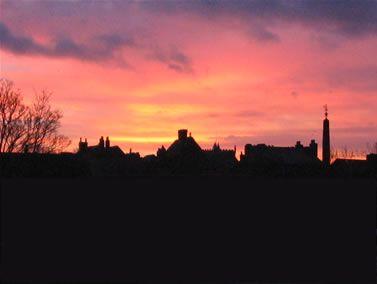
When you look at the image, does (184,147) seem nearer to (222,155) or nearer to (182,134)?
(182,134)

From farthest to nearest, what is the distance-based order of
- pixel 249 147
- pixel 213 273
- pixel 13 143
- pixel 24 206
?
pixel 249 147
pixel 13 143
pixel 213 273
pixel 24 206

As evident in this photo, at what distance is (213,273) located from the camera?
71.7 feet

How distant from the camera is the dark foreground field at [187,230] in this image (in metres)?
20.7

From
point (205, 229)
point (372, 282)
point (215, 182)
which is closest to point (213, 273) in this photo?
point (205, 229)

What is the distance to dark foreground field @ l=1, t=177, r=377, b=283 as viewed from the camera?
20656 mm

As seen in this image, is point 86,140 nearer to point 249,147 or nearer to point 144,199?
point 249,147

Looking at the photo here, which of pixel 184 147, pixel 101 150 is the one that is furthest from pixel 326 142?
pixel 101 150

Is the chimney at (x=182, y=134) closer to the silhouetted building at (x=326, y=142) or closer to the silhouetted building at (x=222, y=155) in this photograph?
→ the silhouetted building at (x=222, y=155)

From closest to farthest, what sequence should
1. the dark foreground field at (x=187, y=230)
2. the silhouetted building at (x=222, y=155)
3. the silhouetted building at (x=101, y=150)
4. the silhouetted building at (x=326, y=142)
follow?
the dark foreground field at (x=187, y=230)
the silhouetted building at (x=101, y=150)
the silhouetted building at (x=222, y=155)
the silhouetted building at (x=326, y=142)

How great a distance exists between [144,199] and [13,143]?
1901 inches

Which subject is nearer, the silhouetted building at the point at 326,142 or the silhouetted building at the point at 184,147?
the silhouetted building at the point at 184,147

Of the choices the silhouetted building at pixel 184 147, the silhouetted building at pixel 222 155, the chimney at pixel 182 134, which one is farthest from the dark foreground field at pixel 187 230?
the silhouetted building at pixel 222 155

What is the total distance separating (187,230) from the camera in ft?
70.4

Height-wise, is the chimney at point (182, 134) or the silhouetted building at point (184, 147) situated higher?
the chimney at point (182, 134)
